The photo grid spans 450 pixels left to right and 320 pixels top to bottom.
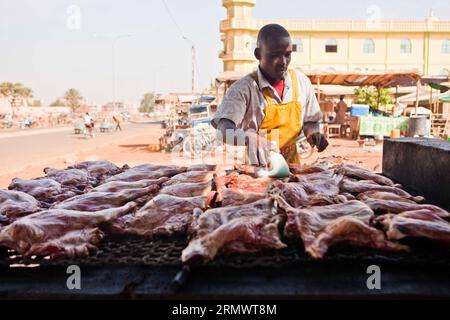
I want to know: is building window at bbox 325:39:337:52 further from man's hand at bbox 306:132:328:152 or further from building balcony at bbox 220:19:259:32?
man's hand at bbox 306:132:328:152

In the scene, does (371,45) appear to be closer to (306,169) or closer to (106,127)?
(106,127)

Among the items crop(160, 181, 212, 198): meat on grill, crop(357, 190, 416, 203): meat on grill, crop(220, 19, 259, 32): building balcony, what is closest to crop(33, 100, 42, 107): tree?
crop(220, 19, 259, 32): building balcony

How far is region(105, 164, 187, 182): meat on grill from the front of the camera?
10.4 ft

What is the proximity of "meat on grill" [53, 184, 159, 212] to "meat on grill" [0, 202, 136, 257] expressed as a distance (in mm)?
188

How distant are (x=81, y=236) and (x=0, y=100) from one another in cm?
6497

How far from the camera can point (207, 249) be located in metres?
1.72

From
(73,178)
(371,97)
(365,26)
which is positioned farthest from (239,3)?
(73,178)

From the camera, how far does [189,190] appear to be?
105 inches

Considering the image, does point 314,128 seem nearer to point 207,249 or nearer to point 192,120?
point 207,249

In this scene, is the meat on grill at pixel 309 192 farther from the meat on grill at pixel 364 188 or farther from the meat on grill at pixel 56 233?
the meat on grill at pixel 56 233

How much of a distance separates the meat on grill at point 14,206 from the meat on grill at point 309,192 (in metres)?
1.43

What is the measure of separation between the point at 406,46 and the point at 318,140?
4255cm

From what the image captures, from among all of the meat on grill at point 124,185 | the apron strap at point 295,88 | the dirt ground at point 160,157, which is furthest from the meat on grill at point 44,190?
the dirt ground at point 160,157
